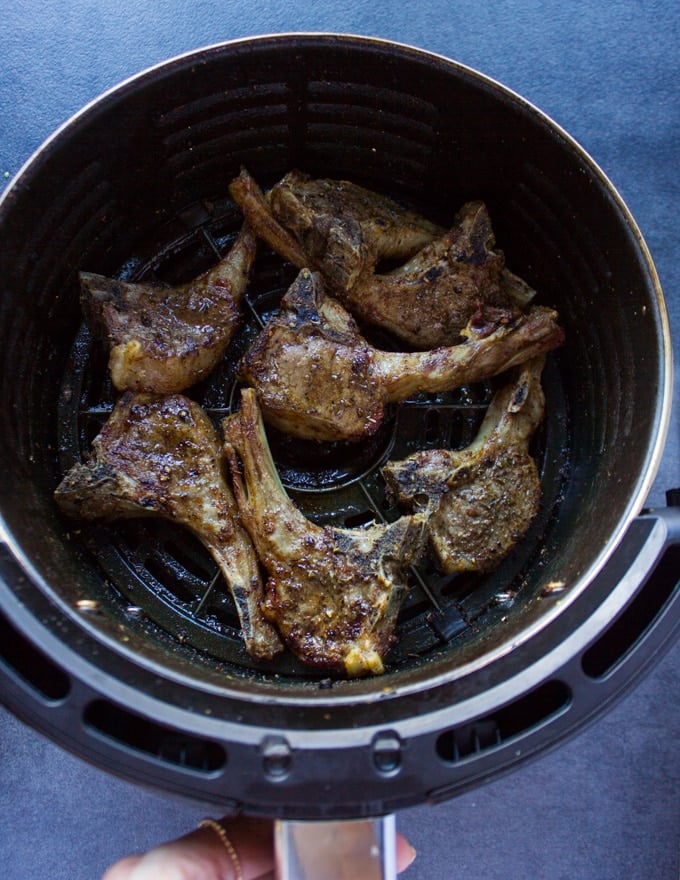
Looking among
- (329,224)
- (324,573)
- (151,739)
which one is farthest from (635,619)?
(329,224)

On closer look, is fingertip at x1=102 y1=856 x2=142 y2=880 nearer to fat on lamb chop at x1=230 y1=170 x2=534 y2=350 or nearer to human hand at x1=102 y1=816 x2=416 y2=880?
human hand at x1=102 y1=816 x2=416 y2=880

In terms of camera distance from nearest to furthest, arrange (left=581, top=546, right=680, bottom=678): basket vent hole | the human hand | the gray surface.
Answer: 1. (left=581, top=546, right=680, bottom=678): basket vent hole
2. the human hand
3. the gray surface

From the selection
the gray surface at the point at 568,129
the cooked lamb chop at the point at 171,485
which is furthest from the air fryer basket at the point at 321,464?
the gray surface at the point at 568,129

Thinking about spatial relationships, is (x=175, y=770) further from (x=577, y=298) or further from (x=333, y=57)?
(x=333, y=57)

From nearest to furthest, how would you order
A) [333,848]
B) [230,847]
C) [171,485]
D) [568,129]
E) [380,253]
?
[333,848]
[230,847]
[171,485]
[380,253]
[568,129]

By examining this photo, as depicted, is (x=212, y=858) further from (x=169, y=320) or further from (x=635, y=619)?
(x=169, y=320)

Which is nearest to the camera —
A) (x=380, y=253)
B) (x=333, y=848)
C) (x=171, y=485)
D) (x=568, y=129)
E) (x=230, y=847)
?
(x=333, y=848)

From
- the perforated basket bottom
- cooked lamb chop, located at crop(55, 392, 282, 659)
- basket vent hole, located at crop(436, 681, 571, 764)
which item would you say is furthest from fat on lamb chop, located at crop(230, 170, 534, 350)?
basket vent hole, located at crop(436, 681, 571, 764)
